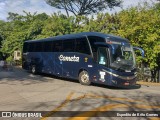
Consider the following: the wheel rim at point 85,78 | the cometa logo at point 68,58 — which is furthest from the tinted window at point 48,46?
the wheel rim at point 85,78

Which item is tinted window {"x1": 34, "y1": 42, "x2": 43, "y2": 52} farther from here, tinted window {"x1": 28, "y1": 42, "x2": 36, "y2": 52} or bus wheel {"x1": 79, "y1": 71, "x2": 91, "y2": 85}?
bus wheel {"x1": 79, "y1": 71, "x2": 91, "y2": 85}

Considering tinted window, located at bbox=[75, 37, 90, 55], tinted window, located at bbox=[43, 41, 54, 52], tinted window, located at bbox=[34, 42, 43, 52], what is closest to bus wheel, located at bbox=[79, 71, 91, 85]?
tinted window, located at bbox=[75, 37, 90, 55]

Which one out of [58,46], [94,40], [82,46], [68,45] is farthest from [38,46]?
[94,40]

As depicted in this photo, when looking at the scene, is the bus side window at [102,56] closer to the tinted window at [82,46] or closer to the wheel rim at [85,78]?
the tinted window at [82,46]

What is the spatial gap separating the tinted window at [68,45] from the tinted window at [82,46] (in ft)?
1.82

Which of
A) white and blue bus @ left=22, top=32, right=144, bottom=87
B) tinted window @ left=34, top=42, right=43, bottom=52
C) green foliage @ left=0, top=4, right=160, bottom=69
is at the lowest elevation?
white and blue bus @ left=22, top=32, right=144, bottom=87

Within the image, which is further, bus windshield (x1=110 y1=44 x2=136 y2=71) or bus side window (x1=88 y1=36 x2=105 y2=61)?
bus side window (x1=88 y1=36 x2=105 y2=61)

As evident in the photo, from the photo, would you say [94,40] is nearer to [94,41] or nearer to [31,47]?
[94,41]

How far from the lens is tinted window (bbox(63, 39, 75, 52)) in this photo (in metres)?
19.4

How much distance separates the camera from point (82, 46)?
715 inches

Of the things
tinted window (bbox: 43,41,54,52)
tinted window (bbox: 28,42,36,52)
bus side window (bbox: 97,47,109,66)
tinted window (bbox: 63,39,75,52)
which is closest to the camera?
bus side window (bbox: 97,47,109,66)

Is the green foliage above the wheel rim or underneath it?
above

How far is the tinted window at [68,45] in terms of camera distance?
19400mm

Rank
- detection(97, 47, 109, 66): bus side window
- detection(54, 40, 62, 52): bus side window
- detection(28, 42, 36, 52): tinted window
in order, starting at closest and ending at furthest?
detection(97, 47, 109, 66): bus side window < detection(54, 40, 62, 52): bus side window < detection(28, 42, 36, 52): tinted window
